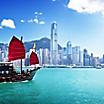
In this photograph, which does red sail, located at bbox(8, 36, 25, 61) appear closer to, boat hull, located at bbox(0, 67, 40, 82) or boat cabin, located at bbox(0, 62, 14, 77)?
boat cabin, located at bbox(0, 62, 14, 77)

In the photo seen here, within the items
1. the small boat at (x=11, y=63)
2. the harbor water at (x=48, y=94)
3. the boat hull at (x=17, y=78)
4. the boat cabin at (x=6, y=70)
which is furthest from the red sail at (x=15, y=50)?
the harbor water at (x=48, y=94)

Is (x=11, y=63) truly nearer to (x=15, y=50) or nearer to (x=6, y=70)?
(x=6, y=70)

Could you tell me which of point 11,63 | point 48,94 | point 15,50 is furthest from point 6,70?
point 48,94

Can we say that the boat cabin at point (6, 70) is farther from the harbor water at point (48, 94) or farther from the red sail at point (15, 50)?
the harbor water at point (48, 94)

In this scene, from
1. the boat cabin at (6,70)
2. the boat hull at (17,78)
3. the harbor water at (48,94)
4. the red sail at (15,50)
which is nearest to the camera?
the harbor water at (48,94)

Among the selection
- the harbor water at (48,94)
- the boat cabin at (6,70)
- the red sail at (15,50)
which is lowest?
the harbor water at (48,94)

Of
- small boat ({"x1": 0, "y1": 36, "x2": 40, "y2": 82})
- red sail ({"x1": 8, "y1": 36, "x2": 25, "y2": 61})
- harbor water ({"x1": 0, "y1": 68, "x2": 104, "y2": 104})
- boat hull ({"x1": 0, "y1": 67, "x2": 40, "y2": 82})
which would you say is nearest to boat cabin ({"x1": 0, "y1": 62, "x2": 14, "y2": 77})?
small boat ({"x1": 0, "y1": 36, "x2": 40, "y2": 82})

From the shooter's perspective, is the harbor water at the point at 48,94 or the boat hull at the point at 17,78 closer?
the harbor water at the point at 48,94

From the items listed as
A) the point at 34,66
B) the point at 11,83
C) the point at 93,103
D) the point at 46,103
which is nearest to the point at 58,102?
the point at 46,103
